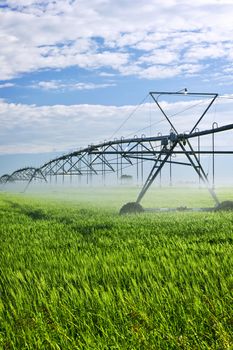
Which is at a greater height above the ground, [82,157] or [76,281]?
[82,157]

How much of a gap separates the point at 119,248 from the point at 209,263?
127 inches

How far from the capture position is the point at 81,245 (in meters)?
11.0

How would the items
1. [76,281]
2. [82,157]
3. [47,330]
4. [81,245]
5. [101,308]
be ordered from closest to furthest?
[47,330], [101,308], [76,281], [81,245], [82,157]

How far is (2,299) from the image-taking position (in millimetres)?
6109

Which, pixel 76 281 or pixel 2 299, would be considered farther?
pixel 76 281

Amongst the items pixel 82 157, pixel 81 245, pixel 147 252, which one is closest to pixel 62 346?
pixel 147 252

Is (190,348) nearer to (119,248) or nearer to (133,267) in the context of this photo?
(133,267)

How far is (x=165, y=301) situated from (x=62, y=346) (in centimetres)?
167

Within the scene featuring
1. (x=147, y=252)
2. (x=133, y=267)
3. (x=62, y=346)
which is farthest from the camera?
(x=147, y=252)

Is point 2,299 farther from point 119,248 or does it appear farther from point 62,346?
point 119,248

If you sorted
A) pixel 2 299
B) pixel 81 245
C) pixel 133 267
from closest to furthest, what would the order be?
pixel 2 299 → pixel 133 267 → pixel 81 245

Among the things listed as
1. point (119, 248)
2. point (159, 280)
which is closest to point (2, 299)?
point (159, 280)

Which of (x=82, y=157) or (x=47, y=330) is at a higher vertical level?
(x=82, y=157)

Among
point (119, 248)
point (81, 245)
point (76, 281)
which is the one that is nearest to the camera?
point (76, 281)
